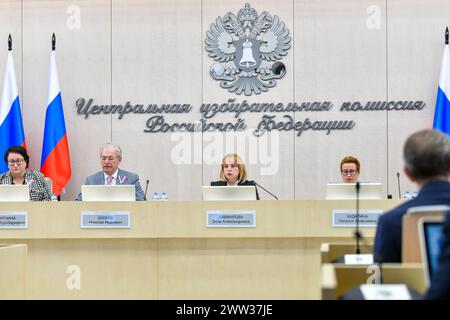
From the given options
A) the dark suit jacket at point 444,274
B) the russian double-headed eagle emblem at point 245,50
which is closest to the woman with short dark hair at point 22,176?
the russian double-headed eagle emblem at point 245,50

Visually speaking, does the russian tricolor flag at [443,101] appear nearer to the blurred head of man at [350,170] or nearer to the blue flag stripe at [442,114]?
the blue flag stripe at [442,114]

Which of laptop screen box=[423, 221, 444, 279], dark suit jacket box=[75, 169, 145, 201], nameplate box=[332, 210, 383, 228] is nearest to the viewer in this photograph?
laptop screen box=[423, 221, 444, 279]

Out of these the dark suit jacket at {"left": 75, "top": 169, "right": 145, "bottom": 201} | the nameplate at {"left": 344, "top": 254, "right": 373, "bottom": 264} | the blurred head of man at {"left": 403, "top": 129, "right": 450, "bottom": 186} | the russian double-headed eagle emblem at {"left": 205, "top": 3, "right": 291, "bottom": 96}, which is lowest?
the nameplate at {"left": 344, "top": 254, "right": 373, "bottom": 264}

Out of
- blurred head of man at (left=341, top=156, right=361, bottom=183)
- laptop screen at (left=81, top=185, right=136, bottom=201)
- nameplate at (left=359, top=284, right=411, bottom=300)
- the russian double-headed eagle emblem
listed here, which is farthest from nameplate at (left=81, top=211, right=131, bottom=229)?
nameplate at (left=359, top=284, right=411, bottom=300)

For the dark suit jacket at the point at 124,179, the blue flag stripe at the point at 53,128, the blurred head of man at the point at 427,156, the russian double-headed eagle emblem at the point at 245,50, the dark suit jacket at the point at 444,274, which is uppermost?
the russian double-headed eagle emblem at the point at 245,50

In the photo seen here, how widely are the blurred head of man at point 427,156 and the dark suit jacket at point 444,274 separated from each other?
0.47 m

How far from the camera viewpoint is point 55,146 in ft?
26.7

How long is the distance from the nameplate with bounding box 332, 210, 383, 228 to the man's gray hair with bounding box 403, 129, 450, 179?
306 centimetres

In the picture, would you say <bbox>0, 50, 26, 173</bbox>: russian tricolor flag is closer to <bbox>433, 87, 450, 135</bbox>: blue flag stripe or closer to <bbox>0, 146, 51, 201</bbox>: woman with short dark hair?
<bbox>0, 146, 51, 201</bbox>: woman with short dark hair

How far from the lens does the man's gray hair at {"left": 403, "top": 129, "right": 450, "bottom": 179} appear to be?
226cm

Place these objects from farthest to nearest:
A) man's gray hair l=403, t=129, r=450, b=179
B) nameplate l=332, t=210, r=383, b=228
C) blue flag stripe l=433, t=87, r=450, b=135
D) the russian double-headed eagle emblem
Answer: the russian double-headed eagle emblem → blue flag stripe l=433, t=87, r=450, b=135 → nameplate l=332, t=210, r=383, b=228 → man's gray hair l=403, t=129, r=450, b=179

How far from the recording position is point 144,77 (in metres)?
8.41

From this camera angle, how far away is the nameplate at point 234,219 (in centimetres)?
543

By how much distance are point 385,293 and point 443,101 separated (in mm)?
6126
